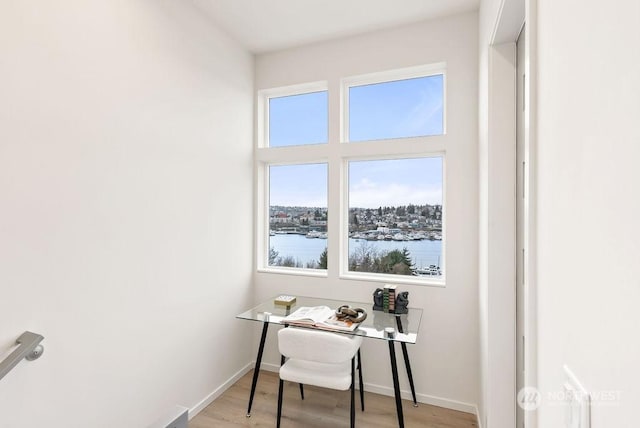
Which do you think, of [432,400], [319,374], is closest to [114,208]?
[319,374]

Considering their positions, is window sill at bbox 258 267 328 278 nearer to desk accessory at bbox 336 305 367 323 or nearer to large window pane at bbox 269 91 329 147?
desk accessory at bbox 336 305 367 323

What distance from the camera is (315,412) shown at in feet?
7.77

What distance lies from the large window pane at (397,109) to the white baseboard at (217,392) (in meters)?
2.31

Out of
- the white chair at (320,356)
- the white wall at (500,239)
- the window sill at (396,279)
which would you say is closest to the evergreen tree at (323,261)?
the window sill at (396,279)

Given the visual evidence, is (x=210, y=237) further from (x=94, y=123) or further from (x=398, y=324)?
(x=398, y=324)

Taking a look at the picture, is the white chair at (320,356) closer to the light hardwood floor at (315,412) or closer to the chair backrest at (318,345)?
the chair backrest at (318,345)
